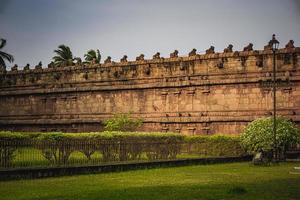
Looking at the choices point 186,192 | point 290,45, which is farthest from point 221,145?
point 186,192

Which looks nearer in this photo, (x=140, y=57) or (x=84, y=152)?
(x=84, y=152)

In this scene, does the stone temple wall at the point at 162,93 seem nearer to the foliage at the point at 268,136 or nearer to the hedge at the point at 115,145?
the foliage at the point at 268,136

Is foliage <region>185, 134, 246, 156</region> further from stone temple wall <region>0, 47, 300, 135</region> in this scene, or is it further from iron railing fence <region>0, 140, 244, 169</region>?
stone temple wall <region>0, 47, 300, 135</region>

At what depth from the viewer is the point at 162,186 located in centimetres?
1664

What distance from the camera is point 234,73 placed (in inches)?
1412

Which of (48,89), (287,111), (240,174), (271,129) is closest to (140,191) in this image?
(240,174)

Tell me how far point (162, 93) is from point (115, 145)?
13.8m

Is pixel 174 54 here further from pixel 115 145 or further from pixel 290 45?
pixel 115 145

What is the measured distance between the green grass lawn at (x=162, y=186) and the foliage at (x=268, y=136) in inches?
248

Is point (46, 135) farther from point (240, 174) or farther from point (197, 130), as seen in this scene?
point (197, 130)

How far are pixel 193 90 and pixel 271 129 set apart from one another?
8.93 metres

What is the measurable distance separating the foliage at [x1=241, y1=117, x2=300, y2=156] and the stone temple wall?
3997 millimetres

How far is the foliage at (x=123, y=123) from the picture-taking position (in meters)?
37.0

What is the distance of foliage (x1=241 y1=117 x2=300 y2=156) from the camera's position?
94.1 ft
